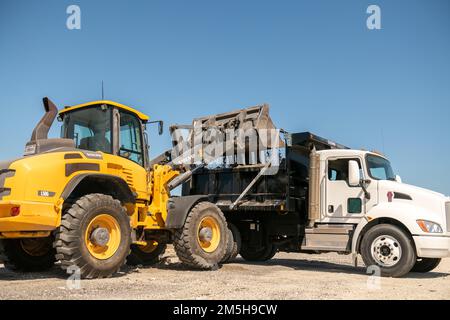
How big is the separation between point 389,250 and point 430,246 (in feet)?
2.39

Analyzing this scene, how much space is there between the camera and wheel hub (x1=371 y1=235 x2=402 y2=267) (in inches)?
364

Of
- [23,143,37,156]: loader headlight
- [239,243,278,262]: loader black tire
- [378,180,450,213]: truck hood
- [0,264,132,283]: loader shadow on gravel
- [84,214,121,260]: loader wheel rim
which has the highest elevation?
[23,143,37,156]: loader headlight

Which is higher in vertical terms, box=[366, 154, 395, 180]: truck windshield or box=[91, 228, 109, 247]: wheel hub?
box=[366, 154, 395, 180]: truck windshield

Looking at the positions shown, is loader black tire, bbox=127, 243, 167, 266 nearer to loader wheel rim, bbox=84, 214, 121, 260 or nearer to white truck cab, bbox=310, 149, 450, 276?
loader wheel rim, bbox=84, 214, 121, 260

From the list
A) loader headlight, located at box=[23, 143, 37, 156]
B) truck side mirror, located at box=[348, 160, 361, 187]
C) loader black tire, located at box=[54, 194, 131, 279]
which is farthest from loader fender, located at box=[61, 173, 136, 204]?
truck side mirror, located at box=[348, 160, 361, 187]

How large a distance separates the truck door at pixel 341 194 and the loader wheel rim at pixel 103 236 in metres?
4.64

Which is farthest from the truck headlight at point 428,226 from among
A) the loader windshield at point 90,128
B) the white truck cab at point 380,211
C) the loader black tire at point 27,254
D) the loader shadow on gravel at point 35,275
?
the loader black tire at point 27,254

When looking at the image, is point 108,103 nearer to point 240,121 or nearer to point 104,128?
point 104,128

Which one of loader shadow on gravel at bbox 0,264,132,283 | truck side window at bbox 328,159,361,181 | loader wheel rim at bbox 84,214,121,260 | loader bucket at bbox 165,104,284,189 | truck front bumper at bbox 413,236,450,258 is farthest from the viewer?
loader bucket at bbox 165,104,284,189

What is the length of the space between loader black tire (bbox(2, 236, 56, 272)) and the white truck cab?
17.7ft

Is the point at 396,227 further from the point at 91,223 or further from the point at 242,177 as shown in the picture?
the point at 91,223

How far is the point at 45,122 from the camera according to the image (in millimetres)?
8633

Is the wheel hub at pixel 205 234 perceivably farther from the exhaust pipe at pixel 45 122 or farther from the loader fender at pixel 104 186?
the exhaust pipe at pixel 45 122
